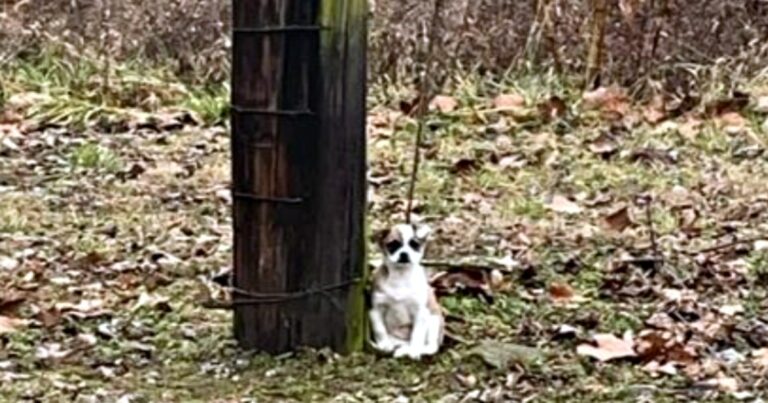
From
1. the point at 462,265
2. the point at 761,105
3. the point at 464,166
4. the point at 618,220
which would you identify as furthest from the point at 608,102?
the point at 462,265

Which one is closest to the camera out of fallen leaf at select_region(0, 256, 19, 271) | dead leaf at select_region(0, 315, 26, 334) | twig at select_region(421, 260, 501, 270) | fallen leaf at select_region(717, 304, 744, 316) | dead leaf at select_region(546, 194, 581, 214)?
dead leaf at select_region(0, 315, 26, 334)

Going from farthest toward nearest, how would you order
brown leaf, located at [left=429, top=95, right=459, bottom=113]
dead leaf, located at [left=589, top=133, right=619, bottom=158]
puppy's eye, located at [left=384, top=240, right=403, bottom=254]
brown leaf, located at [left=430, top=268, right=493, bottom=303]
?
brown leaf, located at [left=429, top=95, right=459, bottom=113]
dead leaf, located at [left=589, top=133, right=619, bottom=158]
brown leaf, located at [left=430, top=268, right=493, bottom=303]
puppy's eye, located at [left=384, top=240, right=403, bottom=254]

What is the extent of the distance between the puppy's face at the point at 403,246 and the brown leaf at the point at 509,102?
4.29m

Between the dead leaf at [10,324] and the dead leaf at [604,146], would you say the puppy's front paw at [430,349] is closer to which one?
the dead leaf at [10,324]

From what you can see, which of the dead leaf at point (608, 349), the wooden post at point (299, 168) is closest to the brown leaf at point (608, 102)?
the dead leaf at point (608, 349)

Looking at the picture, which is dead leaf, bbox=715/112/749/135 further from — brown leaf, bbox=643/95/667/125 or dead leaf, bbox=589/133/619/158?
dead leaf, bbox=589/133/619/158

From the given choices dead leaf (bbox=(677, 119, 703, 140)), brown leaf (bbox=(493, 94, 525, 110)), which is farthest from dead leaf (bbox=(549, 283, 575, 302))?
brown leaf (bbox=(493, 94, 525, 110))

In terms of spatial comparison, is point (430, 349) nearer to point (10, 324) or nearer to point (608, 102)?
point (10, 324)

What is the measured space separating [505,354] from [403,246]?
1.17 feet

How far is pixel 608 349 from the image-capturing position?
3818 mm

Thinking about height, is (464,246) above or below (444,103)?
below

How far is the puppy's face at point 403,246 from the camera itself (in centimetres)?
376

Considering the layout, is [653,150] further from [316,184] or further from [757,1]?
[316,184]

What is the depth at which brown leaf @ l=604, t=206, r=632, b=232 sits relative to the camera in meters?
5.47
